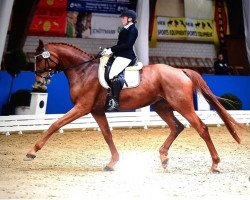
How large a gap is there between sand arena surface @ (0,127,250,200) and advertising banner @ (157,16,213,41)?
401 inches

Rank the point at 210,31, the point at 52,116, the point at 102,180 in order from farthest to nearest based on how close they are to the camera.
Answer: the point at 210,31
the point at 52,116
the point at 102,180

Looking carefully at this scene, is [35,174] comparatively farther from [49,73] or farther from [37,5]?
[37,5]

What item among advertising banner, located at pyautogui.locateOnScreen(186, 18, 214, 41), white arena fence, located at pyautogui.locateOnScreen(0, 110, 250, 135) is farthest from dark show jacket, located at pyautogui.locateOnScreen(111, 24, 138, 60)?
advertising banner, located at pyautogui.locateOnScreen(186, 18, 214, 41)

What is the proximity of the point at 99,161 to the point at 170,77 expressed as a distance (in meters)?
1.94

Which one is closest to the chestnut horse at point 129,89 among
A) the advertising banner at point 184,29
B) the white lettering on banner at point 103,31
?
the white lettering on banner at point 103,31

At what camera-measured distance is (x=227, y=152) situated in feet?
27.6

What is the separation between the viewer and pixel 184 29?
2006 centimetres

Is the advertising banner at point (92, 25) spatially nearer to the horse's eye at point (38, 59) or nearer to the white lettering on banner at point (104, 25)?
the white lettering on banner at point (104, 25)

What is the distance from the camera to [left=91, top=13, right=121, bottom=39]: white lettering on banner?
17.8 metres

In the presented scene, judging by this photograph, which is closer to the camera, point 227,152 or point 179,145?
point 227,152

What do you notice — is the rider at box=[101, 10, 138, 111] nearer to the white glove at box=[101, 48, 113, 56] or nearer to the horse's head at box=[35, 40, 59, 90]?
the white glove at box=[101, 48, 113, 56]

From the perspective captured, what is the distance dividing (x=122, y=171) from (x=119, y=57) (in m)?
1.73

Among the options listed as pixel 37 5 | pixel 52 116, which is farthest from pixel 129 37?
pixel 37 5

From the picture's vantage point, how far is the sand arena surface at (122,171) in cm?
464
